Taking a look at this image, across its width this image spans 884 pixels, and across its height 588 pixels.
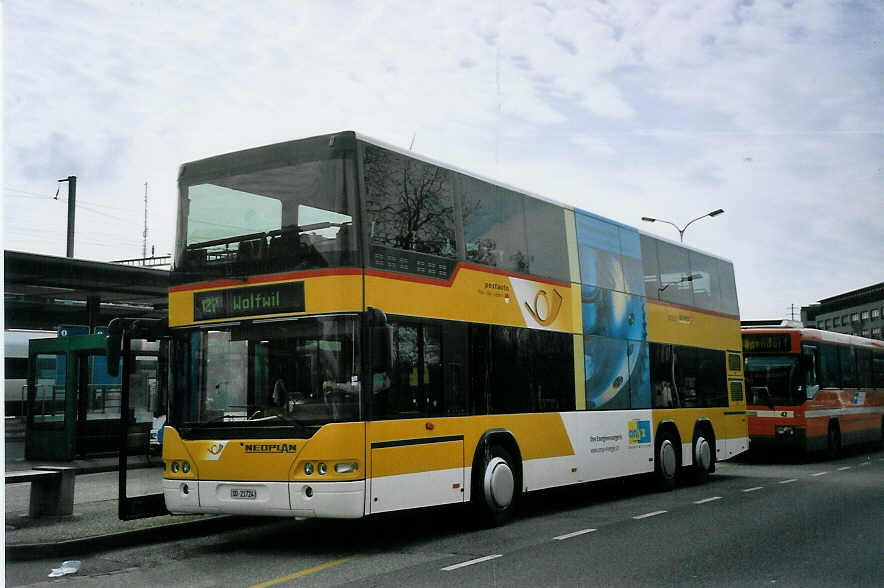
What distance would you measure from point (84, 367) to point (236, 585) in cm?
1361

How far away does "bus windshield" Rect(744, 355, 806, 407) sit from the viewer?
72.5ft

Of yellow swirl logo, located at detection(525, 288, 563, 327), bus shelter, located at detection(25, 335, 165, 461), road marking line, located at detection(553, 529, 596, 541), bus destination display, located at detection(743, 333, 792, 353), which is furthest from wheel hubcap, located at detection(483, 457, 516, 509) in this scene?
bus destination display, located at detection(743, 333, 792, 353)

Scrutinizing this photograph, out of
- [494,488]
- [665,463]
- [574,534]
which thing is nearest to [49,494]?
[494,488]

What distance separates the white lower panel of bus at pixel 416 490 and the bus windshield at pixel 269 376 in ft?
2.80

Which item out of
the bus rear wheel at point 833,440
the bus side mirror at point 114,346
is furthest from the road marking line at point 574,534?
the bus rear wheel at point 833,440

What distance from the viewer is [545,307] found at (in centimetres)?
1272

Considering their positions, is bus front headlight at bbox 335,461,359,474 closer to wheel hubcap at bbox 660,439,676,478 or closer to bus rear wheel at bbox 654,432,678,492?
bus rear wheel at bbox 654,432,678,492

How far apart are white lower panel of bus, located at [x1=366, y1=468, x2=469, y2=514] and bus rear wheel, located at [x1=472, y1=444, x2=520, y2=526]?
14.5 inches

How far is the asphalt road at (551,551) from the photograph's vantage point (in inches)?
314

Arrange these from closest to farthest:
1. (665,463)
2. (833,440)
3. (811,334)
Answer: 1. (665,463)
2. (811,334)
3. (833,440)

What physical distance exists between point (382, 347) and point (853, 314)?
10701cm

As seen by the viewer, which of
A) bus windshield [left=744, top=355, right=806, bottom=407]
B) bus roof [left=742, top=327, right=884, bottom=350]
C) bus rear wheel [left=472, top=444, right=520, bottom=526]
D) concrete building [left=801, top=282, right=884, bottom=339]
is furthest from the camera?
concrete building [left=801, top=282, right=884, bottom=339]

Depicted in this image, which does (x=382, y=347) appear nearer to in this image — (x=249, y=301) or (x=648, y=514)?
(x=249, y=301)

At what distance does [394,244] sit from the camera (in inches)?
393
